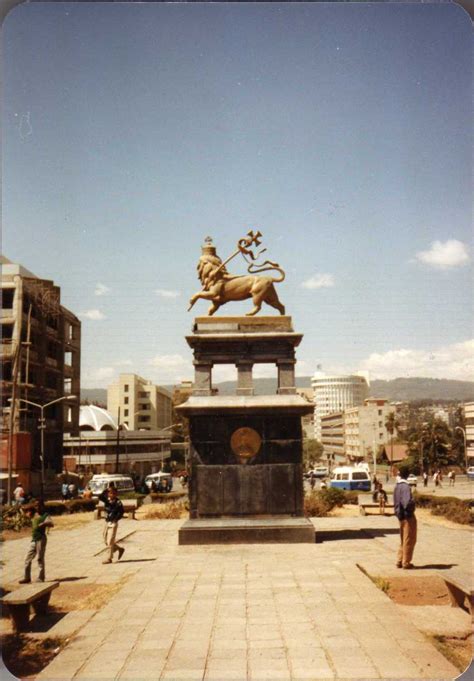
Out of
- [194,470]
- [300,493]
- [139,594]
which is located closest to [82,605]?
[139,594]

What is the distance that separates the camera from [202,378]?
15.5m

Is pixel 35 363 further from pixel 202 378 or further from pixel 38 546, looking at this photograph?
pixel 38 546

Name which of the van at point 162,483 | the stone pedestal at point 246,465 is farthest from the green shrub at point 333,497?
the van at point 162,483

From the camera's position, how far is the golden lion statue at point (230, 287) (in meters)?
16.0

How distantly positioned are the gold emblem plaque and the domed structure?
5768 centimetres

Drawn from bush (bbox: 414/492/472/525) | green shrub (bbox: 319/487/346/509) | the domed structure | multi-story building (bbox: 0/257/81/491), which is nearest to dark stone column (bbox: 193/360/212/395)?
bush (bbox: 414/492/472/525)

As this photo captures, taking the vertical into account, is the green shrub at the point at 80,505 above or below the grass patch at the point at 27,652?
below

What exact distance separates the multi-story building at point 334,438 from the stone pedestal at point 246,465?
103 m

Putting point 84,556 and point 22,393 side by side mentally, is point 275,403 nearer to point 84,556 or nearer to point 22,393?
point 84,556

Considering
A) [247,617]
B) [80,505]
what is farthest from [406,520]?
[80,505]

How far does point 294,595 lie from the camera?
9.10 metres

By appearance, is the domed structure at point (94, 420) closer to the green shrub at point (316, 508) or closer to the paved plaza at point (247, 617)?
the green shrub at point (316, 508)

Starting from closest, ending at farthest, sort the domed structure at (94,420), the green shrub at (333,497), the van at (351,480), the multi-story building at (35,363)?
the green shrub at (333,497)
the multi-story building at (35,363)
the van at (351,480)
the domed structure at (94,420)

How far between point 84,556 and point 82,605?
4.88 meters
